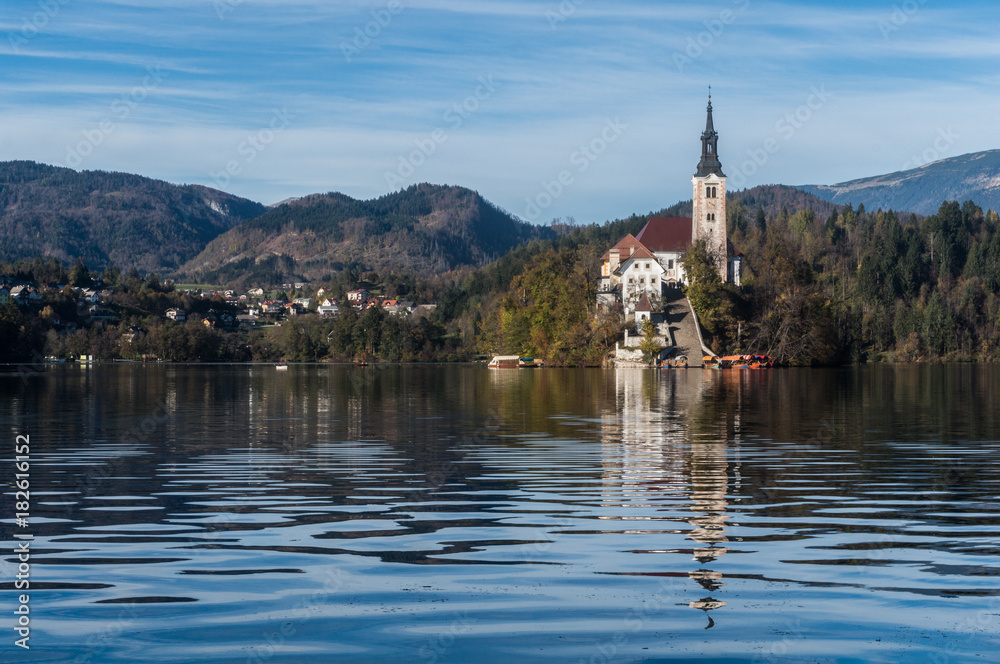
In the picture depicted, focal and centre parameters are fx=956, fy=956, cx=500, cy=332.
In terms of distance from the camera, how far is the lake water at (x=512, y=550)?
8.30 metres

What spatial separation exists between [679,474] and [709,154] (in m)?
128

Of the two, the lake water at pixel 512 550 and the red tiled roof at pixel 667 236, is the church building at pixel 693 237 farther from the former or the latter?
the lake water at pixel 512 550

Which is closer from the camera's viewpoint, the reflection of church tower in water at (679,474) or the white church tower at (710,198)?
the reflection of church tower in water at (679,474)

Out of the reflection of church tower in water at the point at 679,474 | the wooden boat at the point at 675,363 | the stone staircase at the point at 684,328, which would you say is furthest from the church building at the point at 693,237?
the reflection of church tower in water at the point at 679,474

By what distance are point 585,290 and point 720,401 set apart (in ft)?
268

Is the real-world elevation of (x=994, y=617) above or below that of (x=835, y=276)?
below

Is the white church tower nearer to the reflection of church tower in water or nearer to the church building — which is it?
the church building

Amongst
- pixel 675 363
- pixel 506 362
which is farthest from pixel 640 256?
pixel 675 363

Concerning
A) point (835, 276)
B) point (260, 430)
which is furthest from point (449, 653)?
point (835, 276)

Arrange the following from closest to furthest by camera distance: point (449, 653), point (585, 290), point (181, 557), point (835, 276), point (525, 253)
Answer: point (449, 653)
point (181, 557)
point (585, 290)
point (835, 276)
point (525, 253)

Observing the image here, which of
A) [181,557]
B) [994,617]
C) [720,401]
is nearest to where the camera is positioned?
[994,617]

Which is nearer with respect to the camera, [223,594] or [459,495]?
[223,594]

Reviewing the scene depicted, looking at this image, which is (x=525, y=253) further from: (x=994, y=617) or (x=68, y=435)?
(x=994, y=617)

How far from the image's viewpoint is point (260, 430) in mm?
30859
